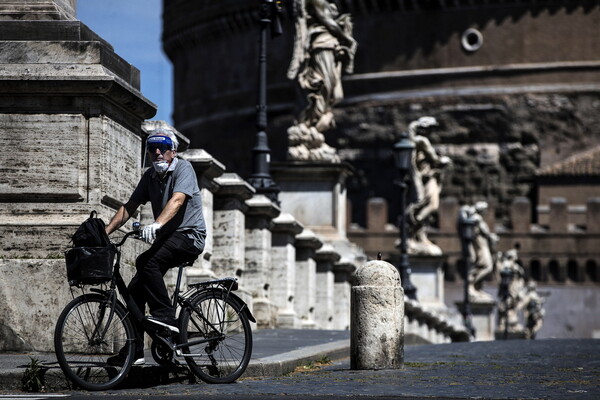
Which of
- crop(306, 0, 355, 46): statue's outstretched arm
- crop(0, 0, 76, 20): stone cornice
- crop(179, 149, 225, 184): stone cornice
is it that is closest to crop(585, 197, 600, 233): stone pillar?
crop(306, 0, 355, 46): statue's outstretched arm

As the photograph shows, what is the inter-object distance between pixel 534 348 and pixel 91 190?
18.1ft

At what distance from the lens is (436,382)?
877cm

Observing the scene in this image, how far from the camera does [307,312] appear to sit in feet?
55.2

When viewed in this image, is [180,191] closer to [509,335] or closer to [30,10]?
[30,10]

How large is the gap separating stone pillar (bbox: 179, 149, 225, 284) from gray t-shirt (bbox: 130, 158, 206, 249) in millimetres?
3221

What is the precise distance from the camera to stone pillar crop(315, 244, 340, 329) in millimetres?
18312

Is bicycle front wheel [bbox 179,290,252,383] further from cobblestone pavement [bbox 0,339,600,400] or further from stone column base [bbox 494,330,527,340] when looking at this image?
stone column base [bbox 494,330,527,340]

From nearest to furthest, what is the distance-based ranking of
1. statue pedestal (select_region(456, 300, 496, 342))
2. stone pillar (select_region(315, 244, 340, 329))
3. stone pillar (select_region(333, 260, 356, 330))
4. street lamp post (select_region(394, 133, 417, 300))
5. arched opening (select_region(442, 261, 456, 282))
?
stone pillar (select_region(315, 244, 340, 329)) → stone pillar (select_region(333, 260, 356, 330)) → street lamp post (select_region(394, 133, 417, 300)) → statue pedestal (select_region(456, 300, 496, 342)) → arched opening (select_region(442, 261, 456, 282))

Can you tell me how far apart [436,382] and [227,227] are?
205 inches

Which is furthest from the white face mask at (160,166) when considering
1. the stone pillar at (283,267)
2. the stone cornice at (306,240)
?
the stone cornice at (306,240)

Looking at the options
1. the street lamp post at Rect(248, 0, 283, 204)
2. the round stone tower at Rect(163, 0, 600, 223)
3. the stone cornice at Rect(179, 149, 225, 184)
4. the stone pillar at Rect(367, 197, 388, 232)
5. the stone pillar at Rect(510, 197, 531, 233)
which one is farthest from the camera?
the stone pillar at Rect(510, 197, 531, 233)

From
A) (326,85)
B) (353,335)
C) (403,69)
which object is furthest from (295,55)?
(403,69)

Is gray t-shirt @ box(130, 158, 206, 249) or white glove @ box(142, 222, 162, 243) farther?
gray t-shirt @ box(130, 158, 206, 249)

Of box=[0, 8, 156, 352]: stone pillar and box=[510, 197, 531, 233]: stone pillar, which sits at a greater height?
box=[510, 197, 531, 233]: stone pillar
